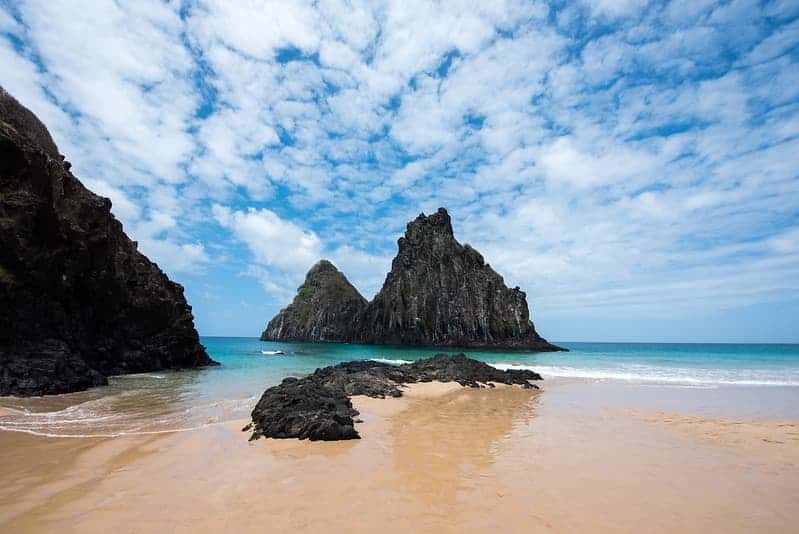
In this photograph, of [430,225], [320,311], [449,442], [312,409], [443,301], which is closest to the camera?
[449,442]

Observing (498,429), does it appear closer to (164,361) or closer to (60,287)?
(60,287)

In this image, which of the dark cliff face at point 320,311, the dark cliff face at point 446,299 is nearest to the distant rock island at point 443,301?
the dark cliff face at point 446,299

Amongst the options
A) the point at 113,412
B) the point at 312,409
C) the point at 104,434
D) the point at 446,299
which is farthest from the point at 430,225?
the point at 104,434

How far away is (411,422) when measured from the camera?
12.0 metres

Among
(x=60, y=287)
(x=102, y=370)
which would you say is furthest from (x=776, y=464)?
(x=102, y=370)

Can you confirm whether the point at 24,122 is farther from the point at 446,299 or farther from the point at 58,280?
the point at 446,299

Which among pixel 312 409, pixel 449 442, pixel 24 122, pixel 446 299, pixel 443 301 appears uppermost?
pixel 446 299

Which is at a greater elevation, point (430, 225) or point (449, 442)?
point (430, 225)

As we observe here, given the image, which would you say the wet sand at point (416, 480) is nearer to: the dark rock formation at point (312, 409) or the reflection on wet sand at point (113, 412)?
the dark rock formation at point (312, 409)

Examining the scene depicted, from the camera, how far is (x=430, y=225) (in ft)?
315

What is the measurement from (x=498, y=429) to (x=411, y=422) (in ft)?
8.46

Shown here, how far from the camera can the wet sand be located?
5.34 metres

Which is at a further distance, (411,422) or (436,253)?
(436,253)

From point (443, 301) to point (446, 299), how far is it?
2.73ft
